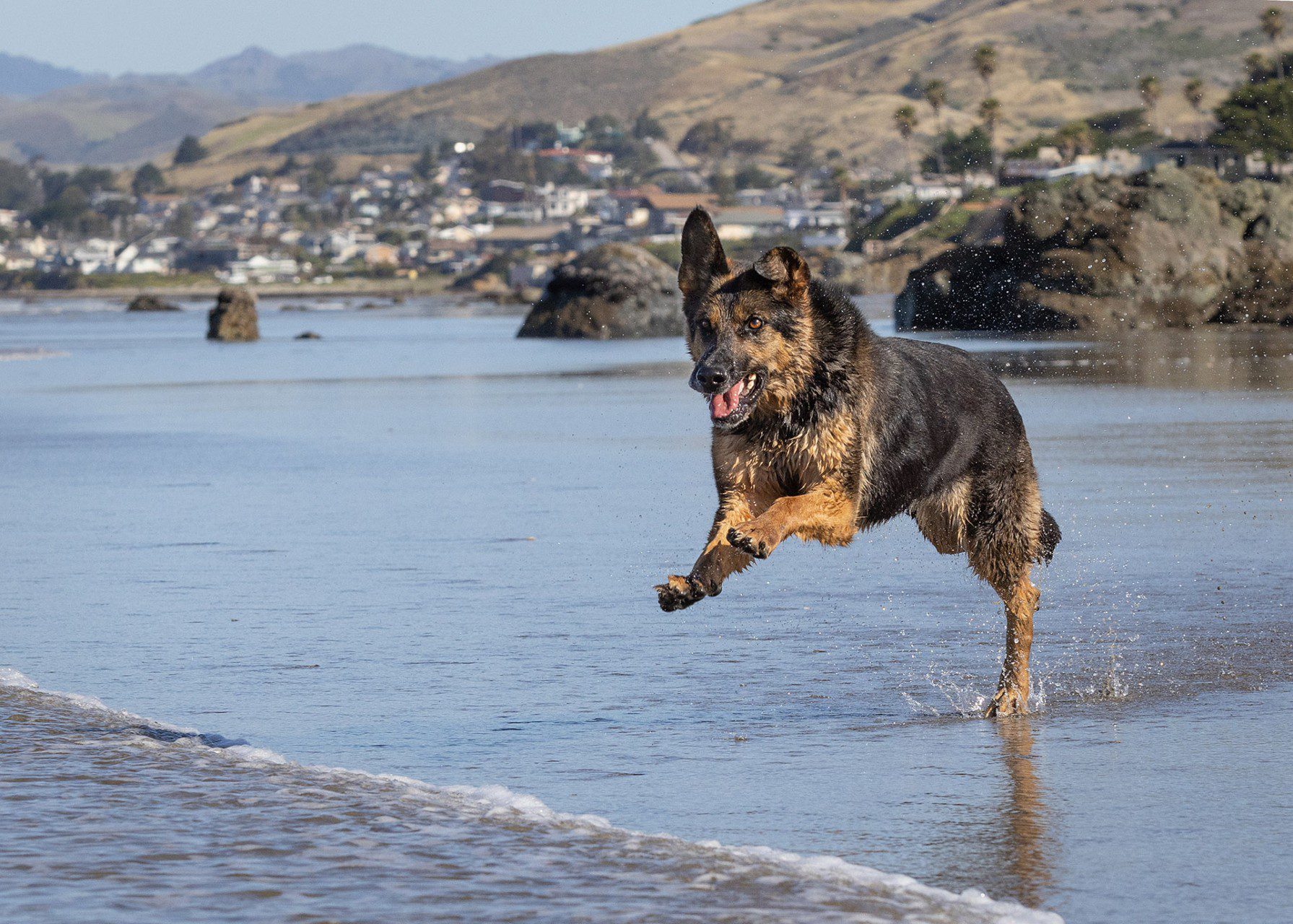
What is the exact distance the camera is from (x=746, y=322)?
7.07 meters

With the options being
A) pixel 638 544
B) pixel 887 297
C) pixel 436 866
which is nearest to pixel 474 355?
pixel 638 544

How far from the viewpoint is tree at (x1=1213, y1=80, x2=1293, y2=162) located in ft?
339

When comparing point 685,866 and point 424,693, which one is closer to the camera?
point 685,866

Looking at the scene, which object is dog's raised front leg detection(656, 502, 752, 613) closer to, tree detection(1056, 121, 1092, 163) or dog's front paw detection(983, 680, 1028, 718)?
dog's front paw detection(983, 680, 1028, 718)

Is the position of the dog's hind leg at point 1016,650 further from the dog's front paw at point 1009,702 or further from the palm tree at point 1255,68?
the palm tree at point 1255,68

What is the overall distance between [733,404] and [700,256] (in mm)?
668

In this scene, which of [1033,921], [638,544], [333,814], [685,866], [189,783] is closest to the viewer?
[1033,921]

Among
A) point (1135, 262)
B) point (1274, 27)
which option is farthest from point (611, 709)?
point (1274, 27)

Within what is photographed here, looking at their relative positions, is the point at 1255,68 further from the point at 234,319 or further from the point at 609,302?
the point at 234,319

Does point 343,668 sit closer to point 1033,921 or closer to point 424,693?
point 424,693

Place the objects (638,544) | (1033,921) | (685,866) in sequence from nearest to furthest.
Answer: (1033,921) → (685,866) → (638,544)

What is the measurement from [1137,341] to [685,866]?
40565 millimetres

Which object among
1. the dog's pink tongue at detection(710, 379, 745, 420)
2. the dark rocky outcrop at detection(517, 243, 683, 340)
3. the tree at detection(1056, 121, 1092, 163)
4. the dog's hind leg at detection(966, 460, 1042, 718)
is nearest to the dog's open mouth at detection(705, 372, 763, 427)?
the dog's pink tongue at detection(710, 379, 745, 420)

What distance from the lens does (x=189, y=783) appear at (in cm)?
624
